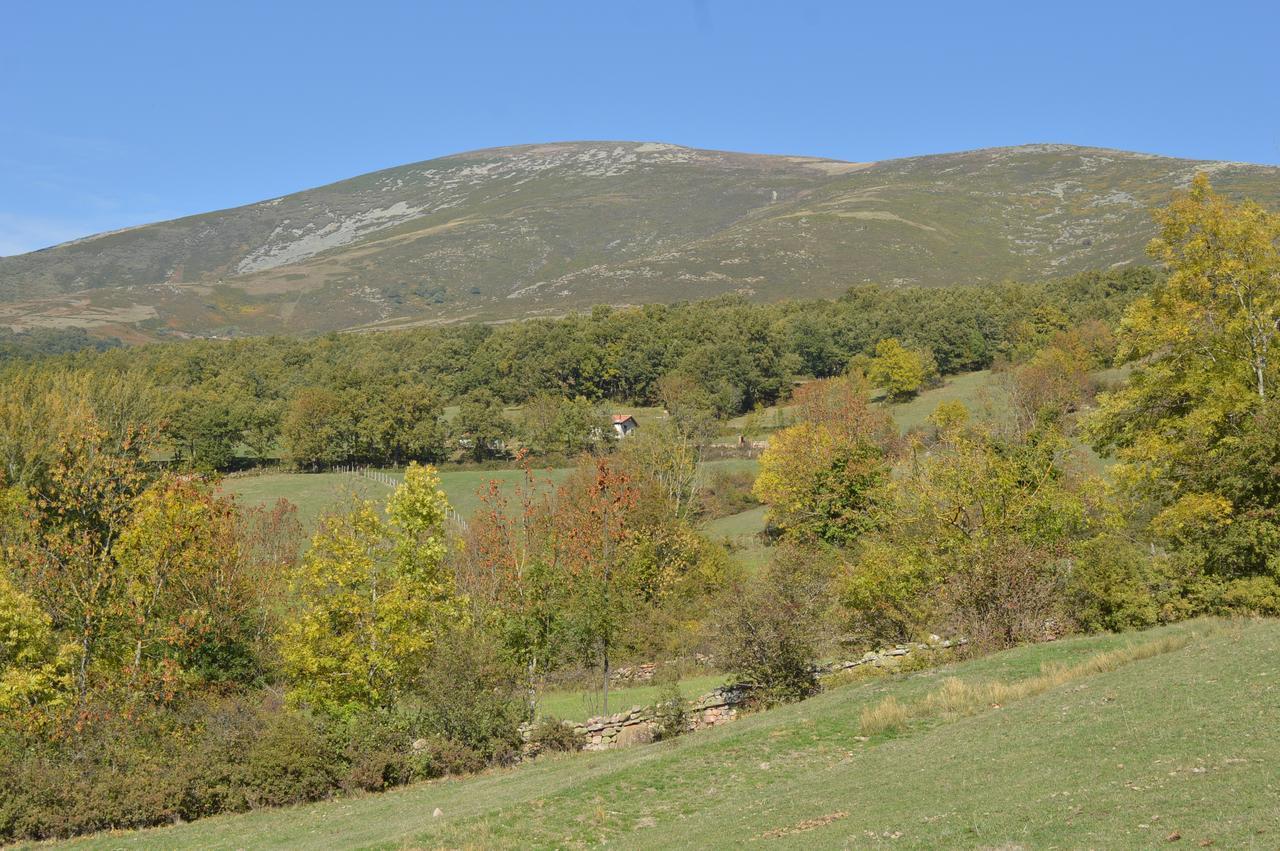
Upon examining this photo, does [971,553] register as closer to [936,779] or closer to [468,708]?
[468,708]

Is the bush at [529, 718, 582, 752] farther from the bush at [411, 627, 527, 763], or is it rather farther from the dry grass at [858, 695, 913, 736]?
the dry grass at [858, 695, 913, 736]

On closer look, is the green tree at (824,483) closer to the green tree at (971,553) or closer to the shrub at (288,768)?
the green tree at (971,553)

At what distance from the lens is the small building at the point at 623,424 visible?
108425 millimetres

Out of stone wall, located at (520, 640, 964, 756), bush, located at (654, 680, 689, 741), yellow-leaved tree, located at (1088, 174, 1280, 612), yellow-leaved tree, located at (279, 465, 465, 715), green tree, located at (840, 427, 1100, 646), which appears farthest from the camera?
green tree, located at (840, 427, 1100, 646)

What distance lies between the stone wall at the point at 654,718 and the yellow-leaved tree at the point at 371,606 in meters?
5.06

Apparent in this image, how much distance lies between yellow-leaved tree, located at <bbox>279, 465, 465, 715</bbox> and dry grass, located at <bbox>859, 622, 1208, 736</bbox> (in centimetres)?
1624

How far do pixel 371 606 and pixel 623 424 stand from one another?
262 feet

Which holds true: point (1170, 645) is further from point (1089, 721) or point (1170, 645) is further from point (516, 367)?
point (516, 367)

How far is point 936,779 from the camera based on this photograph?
1536 cm

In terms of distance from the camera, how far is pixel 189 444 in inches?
3942

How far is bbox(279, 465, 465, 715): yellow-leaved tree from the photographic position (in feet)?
101

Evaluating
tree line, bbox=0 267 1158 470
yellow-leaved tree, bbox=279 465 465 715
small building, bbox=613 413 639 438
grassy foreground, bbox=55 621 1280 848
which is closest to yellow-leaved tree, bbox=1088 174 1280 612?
grassy foreground, bbox=55 621 1280 848

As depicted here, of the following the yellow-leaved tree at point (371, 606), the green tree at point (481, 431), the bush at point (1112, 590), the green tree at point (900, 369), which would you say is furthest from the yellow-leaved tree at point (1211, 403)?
the green tree at point (481, 431)

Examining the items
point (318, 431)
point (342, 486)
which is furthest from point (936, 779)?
point (318, 431)
